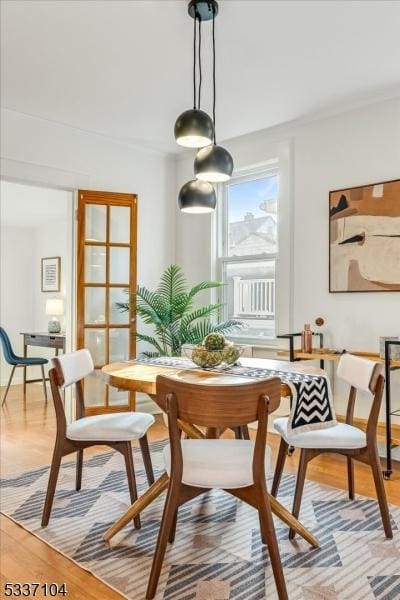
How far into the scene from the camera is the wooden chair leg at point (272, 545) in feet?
5.94

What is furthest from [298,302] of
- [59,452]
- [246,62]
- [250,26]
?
[59,452]

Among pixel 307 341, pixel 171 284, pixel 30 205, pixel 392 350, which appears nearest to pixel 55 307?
pixel 30 205

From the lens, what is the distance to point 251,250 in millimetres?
4777

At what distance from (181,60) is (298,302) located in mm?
2099

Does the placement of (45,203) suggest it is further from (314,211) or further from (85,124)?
(314,211)

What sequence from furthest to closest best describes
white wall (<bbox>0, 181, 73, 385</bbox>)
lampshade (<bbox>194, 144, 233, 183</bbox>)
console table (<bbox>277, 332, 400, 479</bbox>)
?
white wall (<bbox>0, 181, 73, 385</bbox>) → console table (<bbox>277, 332, 400, 479</bbox>) → lampshade (<bbox>194, 144, 233, 183</bbox>)

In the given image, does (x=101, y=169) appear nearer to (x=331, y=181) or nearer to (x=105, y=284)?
(x=105, y=284)

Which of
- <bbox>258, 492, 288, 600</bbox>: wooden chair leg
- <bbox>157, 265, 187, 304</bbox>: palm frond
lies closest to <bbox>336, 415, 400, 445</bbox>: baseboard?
<bbox>258, 492, 288, 600</bbox>: wooden chair leg

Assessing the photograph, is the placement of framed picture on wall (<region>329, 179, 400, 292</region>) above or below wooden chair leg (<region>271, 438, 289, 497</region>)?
above

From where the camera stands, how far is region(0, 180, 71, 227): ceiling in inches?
225

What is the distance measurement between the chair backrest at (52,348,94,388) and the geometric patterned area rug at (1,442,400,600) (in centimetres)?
70

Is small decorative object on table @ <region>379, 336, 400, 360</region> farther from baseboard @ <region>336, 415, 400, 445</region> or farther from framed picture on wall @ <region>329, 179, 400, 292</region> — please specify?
baseboard @ <region>336, 415, 400, 445</region>

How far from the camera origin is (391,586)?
194 centimetres

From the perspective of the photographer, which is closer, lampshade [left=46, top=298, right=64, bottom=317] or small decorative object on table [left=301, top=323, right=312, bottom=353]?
small decorative object on table [left=301, top=323, right=312, bottom=353]
